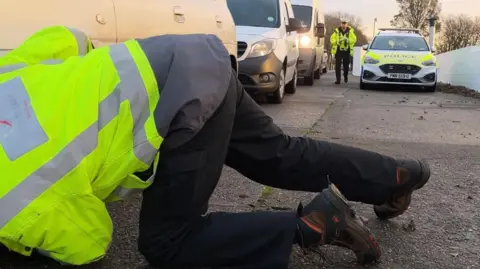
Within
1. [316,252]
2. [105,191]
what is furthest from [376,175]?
[105,191]

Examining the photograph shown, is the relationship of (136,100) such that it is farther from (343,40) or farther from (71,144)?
(343,40)

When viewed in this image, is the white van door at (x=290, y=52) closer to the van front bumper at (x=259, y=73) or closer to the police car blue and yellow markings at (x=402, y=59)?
the van front bumper at (x=259, y=73)

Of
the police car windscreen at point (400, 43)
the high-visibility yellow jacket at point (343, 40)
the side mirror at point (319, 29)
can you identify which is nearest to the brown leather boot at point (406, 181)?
the police car windscreen at point (400, 43)

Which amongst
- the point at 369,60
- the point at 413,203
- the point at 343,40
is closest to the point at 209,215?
the point at 413,203

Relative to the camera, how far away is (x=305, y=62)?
47.2ft

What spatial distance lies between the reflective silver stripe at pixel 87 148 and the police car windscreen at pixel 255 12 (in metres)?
7.36

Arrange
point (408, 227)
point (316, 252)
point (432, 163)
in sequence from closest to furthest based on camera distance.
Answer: point (316, 252) < point (408, 227) < point (432, 163)

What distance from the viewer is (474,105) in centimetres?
1055

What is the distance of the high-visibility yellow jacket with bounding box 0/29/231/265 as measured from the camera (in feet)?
6.40

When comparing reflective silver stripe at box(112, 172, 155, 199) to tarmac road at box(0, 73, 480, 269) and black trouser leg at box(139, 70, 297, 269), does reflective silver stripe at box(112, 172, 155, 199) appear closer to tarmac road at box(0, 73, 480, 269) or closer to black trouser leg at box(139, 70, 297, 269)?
black trouser leg at box(139, 70, 297, 269)

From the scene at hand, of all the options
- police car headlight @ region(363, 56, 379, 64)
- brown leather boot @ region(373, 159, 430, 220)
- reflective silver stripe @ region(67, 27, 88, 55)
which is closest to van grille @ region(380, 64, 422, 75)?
police car headlight @ region(363, 56, 379, 64)

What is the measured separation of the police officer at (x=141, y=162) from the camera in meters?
1.97

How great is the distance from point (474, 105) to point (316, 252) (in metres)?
9.09

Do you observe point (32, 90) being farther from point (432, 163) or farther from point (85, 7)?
point (432, 163)
